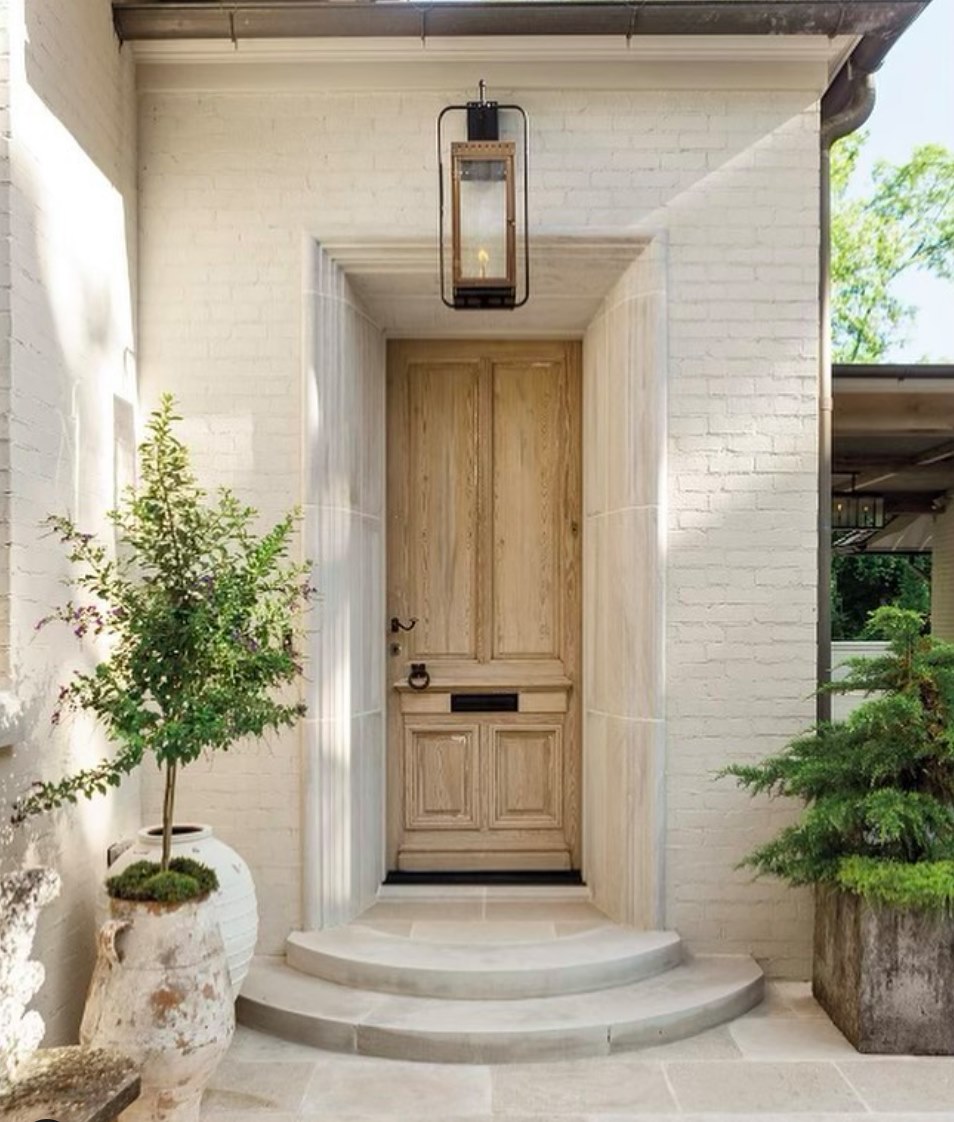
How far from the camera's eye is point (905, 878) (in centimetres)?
302

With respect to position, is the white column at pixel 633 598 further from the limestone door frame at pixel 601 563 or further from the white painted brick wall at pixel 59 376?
the white painted brick wall at pixel 59 376

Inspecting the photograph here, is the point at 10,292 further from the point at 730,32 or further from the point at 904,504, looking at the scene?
the point at 904,504

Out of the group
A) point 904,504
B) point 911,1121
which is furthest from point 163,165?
point 904,504

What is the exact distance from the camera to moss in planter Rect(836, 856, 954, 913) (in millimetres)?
2998

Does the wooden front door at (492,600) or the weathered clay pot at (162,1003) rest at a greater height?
the wooden front door at (492,600)

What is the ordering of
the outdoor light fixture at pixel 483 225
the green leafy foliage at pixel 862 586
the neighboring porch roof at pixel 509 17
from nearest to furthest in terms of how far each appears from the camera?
the outdoor light fixture at pixel 483 225
the neighboring porch roof at pixel 509 17
the green leafy foliage at pixel 862 586

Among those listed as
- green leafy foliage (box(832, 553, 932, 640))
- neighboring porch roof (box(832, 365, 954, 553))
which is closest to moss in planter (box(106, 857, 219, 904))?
neighboring porch roof (box(832, 365, 954, 553))

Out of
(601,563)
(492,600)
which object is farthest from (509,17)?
(492,600)

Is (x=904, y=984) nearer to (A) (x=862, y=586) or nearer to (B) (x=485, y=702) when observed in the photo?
(B) (x=485, y=702)

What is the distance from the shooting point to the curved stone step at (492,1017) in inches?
118

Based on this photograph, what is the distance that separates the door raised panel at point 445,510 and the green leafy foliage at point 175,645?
1.44 metres

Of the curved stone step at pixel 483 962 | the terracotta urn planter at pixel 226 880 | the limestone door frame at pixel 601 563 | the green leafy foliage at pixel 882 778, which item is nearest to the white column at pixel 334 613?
the limestone door frame at pixel 601 563

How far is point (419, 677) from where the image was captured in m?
4.22

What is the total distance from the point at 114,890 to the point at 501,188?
246 centimetres
